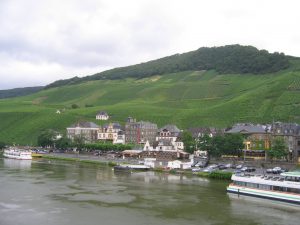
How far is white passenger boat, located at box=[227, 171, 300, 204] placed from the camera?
44844 mm

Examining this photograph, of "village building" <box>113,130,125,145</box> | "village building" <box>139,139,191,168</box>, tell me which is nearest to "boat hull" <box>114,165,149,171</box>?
"village building" <box>139,139,191,168</box>

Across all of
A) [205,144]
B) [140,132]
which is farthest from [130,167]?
[140,132]

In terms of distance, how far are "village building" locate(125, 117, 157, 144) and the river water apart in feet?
180

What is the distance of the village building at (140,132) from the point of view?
116 metres

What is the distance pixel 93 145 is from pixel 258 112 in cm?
4129

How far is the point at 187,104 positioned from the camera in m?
148

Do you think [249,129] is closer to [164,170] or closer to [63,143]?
[164,170]

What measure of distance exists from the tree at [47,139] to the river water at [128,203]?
191 feet

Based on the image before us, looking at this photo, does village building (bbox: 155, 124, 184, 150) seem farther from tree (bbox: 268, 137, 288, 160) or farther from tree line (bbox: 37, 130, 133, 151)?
tree (bbox: 268, 137, 288, 160)

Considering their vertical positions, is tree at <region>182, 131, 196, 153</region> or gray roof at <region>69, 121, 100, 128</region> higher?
gray roof at <region>69, 121, 100, 128</region>

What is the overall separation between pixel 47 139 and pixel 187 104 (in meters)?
49.7

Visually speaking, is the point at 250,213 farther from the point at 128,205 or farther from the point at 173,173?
the point at 173,173

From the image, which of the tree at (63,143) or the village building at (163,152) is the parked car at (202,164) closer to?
the village building at (163,152)

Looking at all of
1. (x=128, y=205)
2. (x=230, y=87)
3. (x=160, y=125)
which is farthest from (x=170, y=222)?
(x=230, y=87)
